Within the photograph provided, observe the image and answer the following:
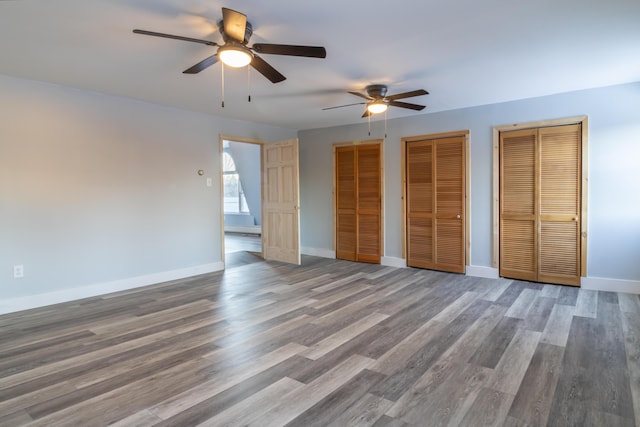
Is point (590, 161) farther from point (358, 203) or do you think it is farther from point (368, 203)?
point (358, 203)

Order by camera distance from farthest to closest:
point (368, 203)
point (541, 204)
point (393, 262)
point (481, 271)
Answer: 1. point (368, 203)
2. point (393, 262)
3. point (481, 271)
4. point (541, 204)

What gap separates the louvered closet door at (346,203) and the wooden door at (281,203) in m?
0.98

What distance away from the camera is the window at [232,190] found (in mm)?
11000

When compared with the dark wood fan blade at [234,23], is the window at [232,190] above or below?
below

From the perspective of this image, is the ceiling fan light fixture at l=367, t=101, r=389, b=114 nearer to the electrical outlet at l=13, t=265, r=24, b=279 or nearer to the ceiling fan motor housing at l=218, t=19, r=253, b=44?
the ceiling fan motor housing at l=218, t=19, r=253, b=44

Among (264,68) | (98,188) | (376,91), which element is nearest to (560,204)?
(376,91)

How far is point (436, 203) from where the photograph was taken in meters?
5.54

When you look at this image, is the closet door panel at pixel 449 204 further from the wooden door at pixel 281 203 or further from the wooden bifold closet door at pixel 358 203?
the wooden door at pixel 281 203

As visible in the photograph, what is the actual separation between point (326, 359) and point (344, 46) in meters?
2.53

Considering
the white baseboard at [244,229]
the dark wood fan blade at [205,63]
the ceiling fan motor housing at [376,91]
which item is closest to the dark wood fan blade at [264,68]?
the dark wood fan blade at [205,63]

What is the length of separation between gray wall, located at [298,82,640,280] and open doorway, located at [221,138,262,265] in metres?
3.68

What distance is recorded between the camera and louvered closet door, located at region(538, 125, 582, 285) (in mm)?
4527

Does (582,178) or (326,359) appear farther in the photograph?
(582,178)

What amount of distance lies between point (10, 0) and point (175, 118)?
2.87m
